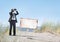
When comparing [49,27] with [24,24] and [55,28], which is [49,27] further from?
[24,24]

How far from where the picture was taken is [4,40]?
32.1 feet

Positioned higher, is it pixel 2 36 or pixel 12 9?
pixel 12 9

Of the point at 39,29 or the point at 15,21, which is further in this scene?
the point at 39,29

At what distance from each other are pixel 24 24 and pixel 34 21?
1.35 metres

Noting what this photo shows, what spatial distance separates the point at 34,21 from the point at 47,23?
2817 mm

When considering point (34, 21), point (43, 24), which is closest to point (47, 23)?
point (43, 24)

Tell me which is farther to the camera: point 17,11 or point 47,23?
point 47,23

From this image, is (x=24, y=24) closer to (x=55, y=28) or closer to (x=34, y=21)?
(x=34, y=21)

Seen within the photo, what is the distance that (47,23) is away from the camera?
73.6 ft

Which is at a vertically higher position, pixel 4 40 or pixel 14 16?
pixel 14 16

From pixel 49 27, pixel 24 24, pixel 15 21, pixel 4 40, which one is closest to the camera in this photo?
pixel 4 40

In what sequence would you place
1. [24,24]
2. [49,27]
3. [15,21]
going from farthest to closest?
[49,27] → [24,24] → [15,21]

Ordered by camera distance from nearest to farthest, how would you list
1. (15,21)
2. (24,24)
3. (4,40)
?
(4,40) < (15,21) < (24,24)

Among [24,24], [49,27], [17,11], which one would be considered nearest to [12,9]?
[17,11]
